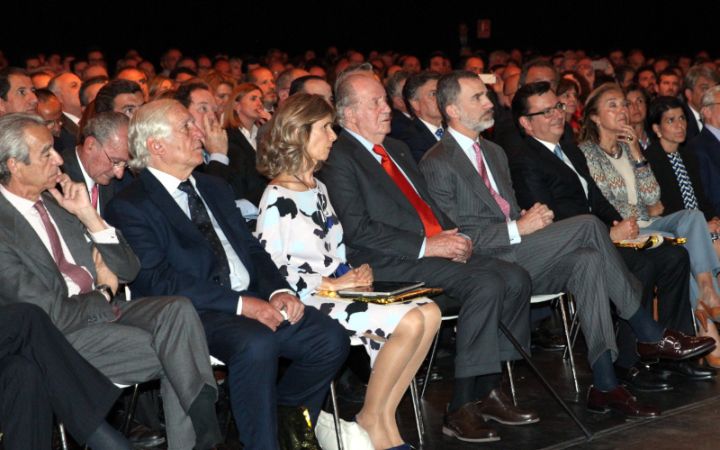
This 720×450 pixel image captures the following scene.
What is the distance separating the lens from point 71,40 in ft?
48.6

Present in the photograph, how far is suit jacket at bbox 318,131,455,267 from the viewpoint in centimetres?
461

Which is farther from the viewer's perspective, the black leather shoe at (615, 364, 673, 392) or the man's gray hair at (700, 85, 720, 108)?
the man's gray hair at (700, 85, 720, 108)

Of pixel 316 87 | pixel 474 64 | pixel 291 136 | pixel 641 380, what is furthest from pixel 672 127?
pixel 474 64

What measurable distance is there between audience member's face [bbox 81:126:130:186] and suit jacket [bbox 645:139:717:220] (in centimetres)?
309

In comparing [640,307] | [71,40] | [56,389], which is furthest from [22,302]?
[71,40]

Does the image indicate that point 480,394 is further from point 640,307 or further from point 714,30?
point 714,30

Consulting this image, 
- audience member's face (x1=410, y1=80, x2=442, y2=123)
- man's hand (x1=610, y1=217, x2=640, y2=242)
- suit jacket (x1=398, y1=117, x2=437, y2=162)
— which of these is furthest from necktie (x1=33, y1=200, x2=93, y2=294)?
audience member's face (x1=410, y1=80, x2=442, y2=123)

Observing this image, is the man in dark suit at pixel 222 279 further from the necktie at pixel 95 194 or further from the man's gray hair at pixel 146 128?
the necktie at pixel 95 194

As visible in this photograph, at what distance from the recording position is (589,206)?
221 inches

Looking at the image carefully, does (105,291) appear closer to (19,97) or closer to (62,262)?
(62,262)

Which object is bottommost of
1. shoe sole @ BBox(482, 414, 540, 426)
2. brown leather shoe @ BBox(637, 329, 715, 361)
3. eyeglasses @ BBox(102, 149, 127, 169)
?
shoe sole @ BBox(482, 414, 540, 426)

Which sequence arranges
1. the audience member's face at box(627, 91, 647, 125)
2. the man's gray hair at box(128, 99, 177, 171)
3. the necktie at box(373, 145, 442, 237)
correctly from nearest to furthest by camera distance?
the man's gray hair at box(128, 99, 177, 171) → the necktie at box(373, 145, 442, 237) → the audience member's face at box(627, 91, 647, 125)

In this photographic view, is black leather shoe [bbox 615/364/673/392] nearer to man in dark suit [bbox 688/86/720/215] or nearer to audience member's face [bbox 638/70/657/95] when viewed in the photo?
man in dark suit [bbox 688/86/720/215]

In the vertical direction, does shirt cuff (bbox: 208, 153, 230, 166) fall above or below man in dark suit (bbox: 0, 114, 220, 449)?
above
